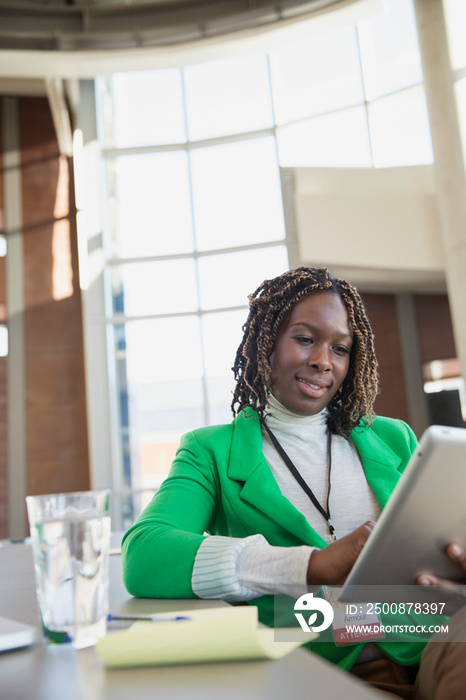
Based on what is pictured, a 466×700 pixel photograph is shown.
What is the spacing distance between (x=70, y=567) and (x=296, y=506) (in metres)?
0.75

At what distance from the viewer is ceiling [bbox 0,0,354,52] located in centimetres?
662

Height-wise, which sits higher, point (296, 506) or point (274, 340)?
point (274, 340)

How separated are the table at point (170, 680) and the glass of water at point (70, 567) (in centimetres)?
3

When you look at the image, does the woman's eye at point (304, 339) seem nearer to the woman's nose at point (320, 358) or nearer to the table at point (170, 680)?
the woman's nose at point (320, 358)

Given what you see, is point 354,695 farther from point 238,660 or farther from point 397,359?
point 397,359

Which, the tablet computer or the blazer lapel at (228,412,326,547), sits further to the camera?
the blazer lapel at (228,412,326,547)

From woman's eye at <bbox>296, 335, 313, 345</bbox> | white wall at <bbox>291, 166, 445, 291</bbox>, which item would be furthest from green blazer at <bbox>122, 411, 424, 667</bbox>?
white wall at <bbox>291, 166, 445, 291</bbox>

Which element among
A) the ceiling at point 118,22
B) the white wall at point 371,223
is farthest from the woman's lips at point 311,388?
the ceiling at point 118,22

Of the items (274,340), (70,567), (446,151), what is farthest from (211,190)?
(70,567)

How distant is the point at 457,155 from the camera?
587cm

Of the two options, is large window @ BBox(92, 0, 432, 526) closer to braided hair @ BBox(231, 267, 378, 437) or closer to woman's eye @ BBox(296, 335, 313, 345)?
braided hair @ BBox(231, 267, 378, 437)

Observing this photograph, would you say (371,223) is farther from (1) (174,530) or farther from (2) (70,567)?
(2) (70,567)

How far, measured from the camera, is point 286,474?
147cm

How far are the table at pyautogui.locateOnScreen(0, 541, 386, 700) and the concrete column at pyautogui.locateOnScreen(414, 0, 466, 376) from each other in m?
5.47
